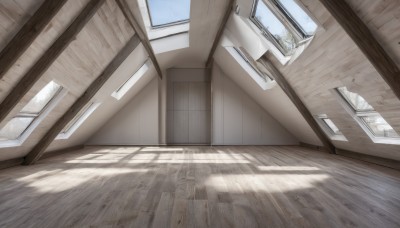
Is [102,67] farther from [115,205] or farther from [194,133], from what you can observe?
[194,133]

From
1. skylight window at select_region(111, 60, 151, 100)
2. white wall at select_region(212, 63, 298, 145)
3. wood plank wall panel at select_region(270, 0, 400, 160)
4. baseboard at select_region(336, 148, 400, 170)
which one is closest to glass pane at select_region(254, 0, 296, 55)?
wood plank wall panel at select_region(270, 0, 400, 160)

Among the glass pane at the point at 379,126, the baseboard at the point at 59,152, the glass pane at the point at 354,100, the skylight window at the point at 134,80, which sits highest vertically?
the skylight window at the point at 134,80

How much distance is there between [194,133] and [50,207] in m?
8.48

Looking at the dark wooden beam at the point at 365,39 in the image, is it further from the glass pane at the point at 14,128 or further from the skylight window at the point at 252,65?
the glass pane at the point at 14,128

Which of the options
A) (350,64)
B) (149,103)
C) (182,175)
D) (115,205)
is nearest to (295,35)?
(350,64)

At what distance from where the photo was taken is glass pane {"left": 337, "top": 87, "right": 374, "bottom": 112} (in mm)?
5291

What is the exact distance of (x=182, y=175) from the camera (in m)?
4.61

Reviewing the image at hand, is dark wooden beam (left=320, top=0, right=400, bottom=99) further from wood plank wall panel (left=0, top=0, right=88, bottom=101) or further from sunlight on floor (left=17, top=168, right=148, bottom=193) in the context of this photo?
sunlight on floor (left=17, top=168, right=148, bottom=193)

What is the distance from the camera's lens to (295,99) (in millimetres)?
6824

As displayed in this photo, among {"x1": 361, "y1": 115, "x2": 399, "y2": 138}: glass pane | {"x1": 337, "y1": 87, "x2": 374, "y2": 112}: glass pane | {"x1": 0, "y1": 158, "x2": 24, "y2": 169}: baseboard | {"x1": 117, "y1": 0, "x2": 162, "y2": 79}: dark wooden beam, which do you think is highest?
{"x1": 117, "y1": 0, "x2": 162, "y2": 79}: dark wooden beam

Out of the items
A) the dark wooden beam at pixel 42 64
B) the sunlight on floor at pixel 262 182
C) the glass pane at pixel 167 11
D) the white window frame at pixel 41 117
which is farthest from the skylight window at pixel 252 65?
the dark wooden beam at pixel 42 64

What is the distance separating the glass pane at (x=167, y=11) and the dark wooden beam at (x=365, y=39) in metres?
3.27

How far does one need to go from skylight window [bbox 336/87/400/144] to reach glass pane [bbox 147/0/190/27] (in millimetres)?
3220

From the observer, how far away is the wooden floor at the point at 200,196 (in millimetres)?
2523
